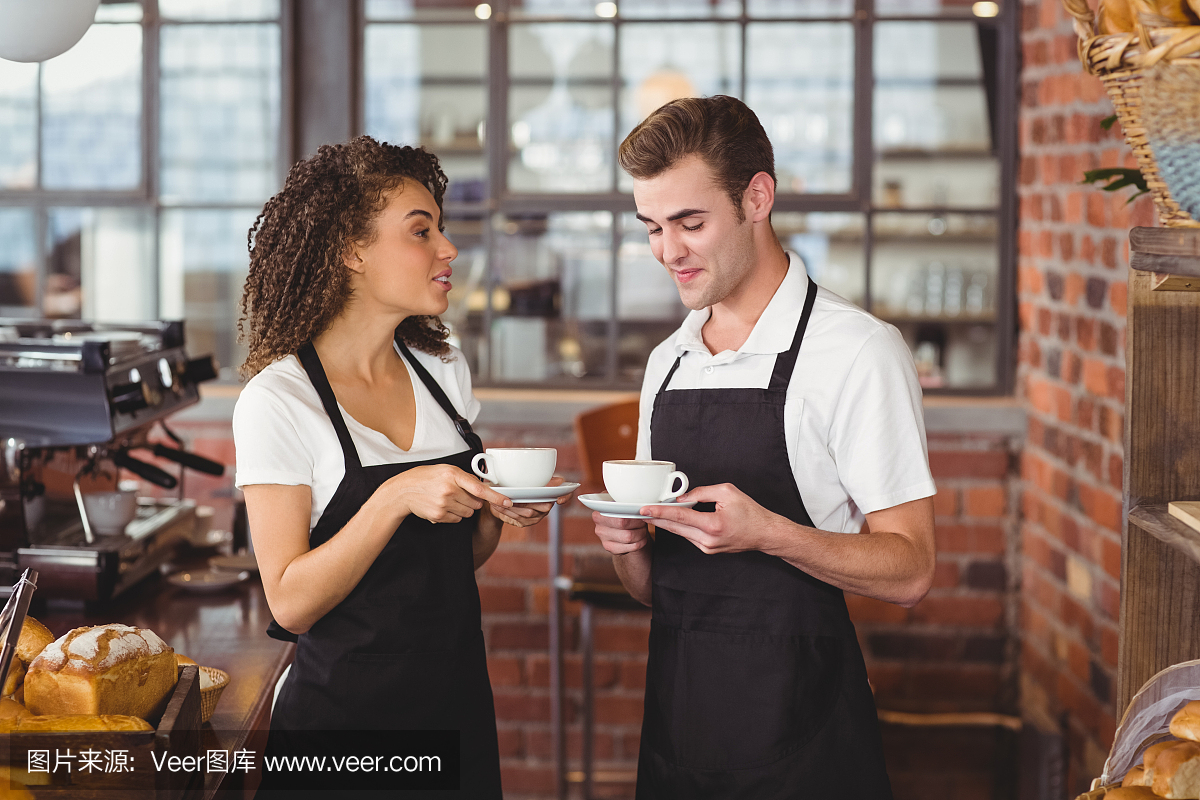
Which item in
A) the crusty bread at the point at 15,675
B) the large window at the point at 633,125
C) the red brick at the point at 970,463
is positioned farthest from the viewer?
the large window at the point at 633,125

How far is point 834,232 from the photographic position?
3.54m

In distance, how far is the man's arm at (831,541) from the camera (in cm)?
140

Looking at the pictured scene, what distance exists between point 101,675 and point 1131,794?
42.0 inches

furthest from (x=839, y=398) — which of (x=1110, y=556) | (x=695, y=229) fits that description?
(x=1110, y=556)

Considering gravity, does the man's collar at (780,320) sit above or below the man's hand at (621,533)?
above

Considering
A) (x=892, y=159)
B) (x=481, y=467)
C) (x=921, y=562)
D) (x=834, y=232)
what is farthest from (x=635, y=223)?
(x=921, y=562)

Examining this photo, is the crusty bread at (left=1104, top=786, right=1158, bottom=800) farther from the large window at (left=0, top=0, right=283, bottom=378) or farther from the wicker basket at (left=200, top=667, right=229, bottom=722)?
the large window at (left=0, top=0, right=283, bottom=378)

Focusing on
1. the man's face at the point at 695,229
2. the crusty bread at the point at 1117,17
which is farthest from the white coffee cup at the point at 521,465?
the crusty bread at the point at 1117,17

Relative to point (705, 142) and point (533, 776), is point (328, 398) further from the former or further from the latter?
point (533, 776)

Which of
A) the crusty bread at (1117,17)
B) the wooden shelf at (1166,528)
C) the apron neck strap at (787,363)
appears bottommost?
the wooden shelf at (1166,528)

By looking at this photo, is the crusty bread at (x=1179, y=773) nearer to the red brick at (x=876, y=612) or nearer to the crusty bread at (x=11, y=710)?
the crusty bread at (x=11, y=710)

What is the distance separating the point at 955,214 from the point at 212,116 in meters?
2.27

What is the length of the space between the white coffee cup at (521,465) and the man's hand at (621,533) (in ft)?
0.35

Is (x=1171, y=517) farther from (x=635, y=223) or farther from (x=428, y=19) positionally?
(x=428, y=19)
